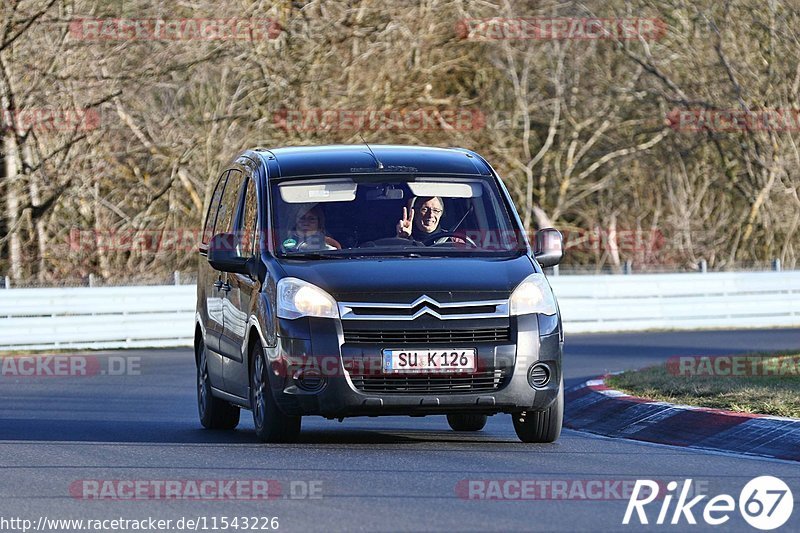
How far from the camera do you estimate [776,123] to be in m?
36.0

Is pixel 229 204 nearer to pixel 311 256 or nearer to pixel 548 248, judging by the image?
pixel 311 256

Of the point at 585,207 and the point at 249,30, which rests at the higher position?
the point at 249,30

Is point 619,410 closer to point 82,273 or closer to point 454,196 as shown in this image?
point 454,196

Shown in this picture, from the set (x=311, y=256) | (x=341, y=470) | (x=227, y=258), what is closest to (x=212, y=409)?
(x=227, y=258)

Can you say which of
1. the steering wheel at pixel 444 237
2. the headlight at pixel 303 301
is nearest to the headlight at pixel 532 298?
the steering wheel at pixel 444 237

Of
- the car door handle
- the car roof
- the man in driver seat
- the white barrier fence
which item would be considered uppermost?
the car roof

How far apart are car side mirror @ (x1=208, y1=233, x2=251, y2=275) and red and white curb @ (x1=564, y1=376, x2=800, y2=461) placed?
117 inches

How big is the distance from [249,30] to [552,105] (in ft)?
32.2

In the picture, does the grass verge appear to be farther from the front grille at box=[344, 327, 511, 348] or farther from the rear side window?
the rear side window

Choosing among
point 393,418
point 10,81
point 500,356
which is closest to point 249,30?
point 10,81

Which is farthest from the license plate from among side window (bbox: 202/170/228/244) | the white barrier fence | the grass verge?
the white barrier fence

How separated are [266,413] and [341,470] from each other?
4.96 ft

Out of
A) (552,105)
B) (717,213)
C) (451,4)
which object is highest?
(451,4)

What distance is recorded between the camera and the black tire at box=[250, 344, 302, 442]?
1075 centimetres
